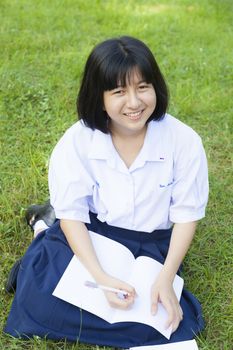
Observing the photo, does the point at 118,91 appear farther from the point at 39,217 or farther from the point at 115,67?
the point at 39,217

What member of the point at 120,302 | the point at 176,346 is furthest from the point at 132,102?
the point at 176,346

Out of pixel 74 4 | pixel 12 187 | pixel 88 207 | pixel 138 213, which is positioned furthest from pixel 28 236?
pixel 74 4

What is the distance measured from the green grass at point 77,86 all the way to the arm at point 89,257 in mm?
254

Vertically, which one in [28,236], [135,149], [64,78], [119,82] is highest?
[119,82]

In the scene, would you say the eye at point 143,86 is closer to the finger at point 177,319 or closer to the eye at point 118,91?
the eye at point 118,91

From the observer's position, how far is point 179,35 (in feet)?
14.6

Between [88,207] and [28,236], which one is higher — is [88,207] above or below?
above

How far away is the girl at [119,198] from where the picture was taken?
1899mm

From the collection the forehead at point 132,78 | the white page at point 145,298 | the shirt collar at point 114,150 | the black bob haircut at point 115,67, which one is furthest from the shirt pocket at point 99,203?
the forehead at point 132,78

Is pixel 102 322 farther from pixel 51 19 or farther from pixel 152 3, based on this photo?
pixel 152 3

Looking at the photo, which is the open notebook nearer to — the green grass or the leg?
the green grass

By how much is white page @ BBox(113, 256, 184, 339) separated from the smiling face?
1.77ft

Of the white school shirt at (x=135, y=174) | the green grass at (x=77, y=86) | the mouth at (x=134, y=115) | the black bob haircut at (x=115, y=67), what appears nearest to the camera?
the black bob haircut at (x=115, y=67)

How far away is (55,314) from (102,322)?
18 centimetres
